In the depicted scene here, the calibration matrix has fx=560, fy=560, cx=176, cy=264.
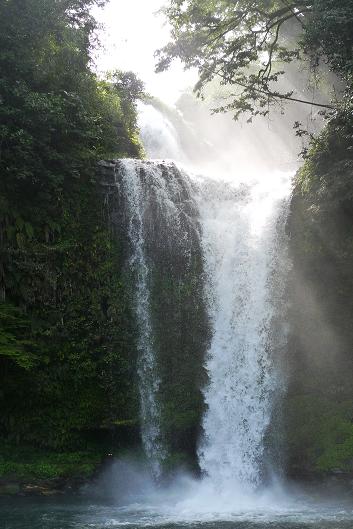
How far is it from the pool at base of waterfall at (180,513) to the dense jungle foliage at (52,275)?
1.81 meters

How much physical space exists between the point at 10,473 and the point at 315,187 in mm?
10937

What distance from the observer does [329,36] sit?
15.1 m

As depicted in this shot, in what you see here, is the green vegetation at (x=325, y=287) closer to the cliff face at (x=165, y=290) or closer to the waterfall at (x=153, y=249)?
the cliff face at (x=165, y=290)

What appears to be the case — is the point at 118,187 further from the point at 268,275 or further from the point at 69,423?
the point at 69,423

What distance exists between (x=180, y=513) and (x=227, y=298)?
20.5 feet

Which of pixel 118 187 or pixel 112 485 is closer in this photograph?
pixel 112 485

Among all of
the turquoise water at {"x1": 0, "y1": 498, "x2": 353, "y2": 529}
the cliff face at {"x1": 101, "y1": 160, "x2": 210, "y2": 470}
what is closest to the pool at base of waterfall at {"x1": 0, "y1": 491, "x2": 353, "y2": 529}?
the turquoise water at {"x1": 0, "y1": 498, "x2": 353, "y2": 529}

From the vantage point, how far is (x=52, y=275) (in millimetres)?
14930

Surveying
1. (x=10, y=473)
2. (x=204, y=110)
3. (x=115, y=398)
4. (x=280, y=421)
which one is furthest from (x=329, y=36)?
(x=204, y=110)

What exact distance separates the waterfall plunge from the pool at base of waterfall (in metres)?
1.14

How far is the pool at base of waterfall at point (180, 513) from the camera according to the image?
10820mm

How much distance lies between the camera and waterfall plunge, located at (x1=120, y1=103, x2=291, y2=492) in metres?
14.2

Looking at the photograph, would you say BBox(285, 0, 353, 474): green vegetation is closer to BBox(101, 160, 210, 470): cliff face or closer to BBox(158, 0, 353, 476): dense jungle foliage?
BBox(158, 0, 353, 476): dense jungle foliage

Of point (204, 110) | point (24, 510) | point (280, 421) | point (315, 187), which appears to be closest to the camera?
point (24, 510)
